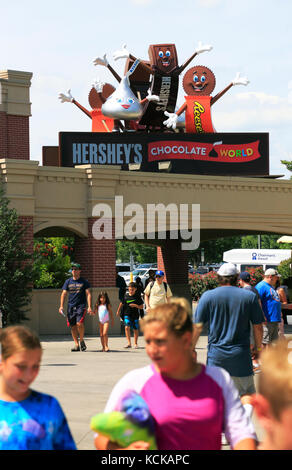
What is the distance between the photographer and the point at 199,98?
1222 inches

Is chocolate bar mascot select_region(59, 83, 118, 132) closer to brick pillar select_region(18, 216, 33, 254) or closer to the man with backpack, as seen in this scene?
brick pillar select_region(18, 216, 33, 254)

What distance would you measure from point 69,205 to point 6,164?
2480 mm

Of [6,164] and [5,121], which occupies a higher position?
[5,121]

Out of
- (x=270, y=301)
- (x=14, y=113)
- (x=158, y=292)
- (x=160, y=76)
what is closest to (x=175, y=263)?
(x=160, y=76)

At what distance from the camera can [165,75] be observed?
2998cm

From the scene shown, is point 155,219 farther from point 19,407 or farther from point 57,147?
point 19,407

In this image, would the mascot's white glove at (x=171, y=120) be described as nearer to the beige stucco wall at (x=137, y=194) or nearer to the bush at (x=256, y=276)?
the beige stucco wall at (x=137, y=194)

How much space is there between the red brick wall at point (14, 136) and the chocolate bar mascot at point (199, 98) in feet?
16.8

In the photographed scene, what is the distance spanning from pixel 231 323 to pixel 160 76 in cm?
2297

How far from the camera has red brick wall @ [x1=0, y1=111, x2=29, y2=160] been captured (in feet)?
93.2

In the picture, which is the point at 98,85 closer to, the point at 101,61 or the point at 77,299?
the point at 101,61

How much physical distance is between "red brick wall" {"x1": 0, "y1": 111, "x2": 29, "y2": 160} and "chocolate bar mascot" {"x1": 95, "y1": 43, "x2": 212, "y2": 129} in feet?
14.1

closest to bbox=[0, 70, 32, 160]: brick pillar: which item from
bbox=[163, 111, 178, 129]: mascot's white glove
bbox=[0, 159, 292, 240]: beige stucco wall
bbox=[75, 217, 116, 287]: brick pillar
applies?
bbox=[163, 111, 178, 129]: mascot's white glove
